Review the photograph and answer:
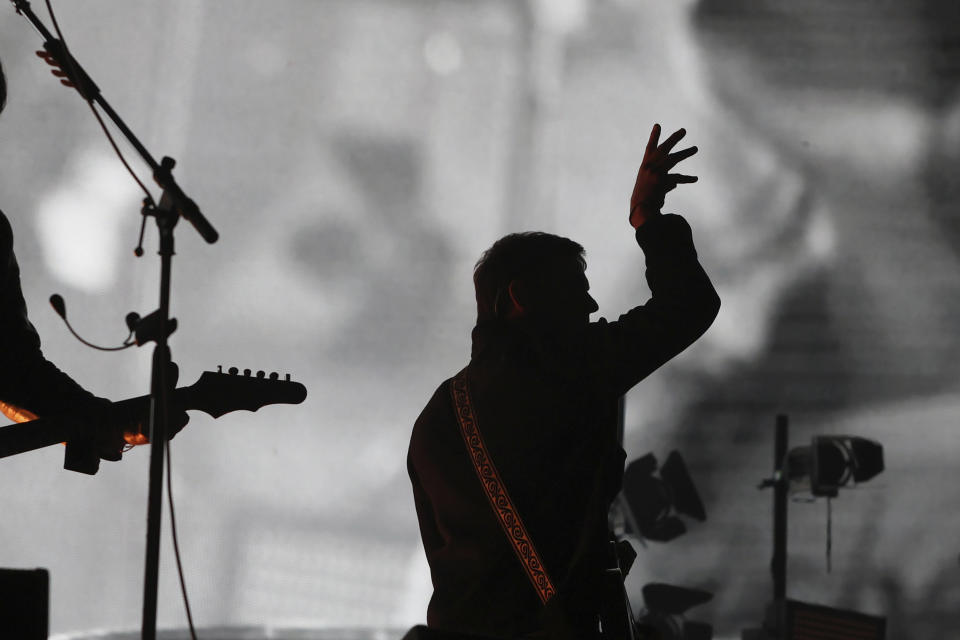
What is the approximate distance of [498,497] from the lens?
5.43ft

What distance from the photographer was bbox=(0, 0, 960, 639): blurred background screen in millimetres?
3943

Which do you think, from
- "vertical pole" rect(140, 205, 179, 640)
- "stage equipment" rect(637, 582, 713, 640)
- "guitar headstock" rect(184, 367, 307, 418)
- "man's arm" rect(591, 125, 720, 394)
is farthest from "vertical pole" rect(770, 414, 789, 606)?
"vertical pole" rect(140, 205, 179, 640)

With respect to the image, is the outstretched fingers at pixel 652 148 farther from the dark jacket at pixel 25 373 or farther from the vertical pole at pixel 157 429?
the dark jacket at pixel 25 373

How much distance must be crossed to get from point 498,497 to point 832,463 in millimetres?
2607

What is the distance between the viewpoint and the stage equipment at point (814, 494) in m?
3.60

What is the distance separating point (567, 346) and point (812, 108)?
3656mm

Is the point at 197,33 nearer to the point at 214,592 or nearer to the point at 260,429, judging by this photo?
the point at 260,429

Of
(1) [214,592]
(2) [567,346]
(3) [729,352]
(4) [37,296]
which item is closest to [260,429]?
(1) [214,592]

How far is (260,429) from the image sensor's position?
4.08 m

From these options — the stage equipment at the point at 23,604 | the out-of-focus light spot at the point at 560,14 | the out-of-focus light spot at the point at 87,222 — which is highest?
the out-of-focus light spot at the point at 560,14

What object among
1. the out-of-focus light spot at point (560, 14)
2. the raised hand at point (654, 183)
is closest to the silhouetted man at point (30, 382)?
the raised hand at point (654, 183)

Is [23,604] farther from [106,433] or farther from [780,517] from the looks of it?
[780,517]

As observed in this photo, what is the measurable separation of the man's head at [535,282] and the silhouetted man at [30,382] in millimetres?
743

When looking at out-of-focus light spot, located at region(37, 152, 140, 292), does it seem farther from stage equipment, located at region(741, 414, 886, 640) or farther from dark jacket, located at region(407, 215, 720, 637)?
stage equipment, located at region(741, 414, 886, 640)
